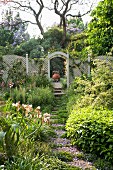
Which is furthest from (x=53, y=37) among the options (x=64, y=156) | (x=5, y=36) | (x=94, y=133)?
(x=64, y=156)

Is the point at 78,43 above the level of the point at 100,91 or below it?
above

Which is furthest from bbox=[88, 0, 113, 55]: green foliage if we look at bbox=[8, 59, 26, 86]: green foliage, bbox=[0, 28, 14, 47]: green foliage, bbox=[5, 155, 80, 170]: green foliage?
bbox=[5, 155, 80, 170]: green foliage

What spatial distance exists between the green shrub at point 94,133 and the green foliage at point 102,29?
658 centimetres

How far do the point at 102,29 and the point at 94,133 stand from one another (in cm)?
748

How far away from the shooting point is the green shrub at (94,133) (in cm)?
439

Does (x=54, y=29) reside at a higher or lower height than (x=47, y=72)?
higher

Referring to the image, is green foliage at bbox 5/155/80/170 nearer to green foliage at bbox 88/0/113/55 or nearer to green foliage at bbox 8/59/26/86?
green foliage at bbox 8/59/26/86

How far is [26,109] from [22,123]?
35 cm

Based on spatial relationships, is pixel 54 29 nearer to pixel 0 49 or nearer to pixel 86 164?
pixel 0 49

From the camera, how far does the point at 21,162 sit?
10.6ft

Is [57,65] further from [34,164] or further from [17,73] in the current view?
[34,164]

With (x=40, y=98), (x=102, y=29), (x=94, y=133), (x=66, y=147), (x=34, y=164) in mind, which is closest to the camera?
(x=34, y=164)

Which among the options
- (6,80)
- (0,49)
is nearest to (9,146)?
(6,80)

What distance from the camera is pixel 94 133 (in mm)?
4559
